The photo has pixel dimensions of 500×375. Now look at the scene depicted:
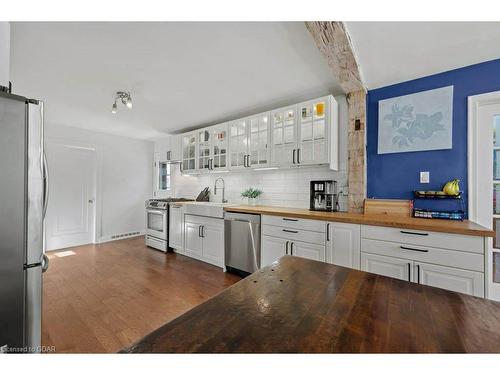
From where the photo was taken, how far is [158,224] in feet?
13.8

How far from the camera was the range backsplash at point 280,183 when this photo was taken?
2968mm

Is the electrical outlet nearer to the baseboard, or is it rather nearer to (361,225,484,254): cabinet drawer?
(361,225,484,254): cabinet drawer

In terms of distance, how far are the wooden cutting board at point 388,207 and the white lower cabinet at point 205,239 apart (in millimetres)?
1931

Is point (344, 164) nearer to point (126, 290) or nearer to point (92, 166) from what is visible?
point (126, 290)

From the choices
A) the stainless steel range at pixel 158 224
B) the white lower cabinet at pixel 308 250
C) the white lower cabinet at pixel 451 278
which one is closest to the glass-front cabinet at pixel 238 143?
the white lower cabinet at pixel 308 250

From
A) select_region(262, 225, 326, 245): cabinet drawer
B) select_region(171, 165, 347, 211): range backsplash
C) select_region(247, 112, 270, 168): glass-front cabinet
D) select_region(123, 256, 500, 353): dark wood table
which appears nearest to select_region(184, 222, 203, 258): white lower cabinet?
select_region(171, 165, 347, 211): range backsplash

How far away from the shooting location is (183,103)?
313 cm

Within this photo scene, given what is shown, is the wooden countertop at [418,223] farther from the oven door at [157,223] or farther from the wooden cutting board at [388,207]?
the oven door at [157,223]

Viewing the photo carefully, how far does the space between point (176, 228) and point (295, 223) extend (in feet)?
7.70

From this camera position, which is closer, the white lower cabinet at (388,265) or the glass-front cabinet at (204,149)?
the white lower cabinet at (388,265)

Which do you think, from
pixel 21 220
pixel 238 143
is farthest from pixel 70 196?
pixel 21 220

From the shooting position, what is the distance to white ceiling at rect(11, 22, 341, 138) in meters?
1.67
